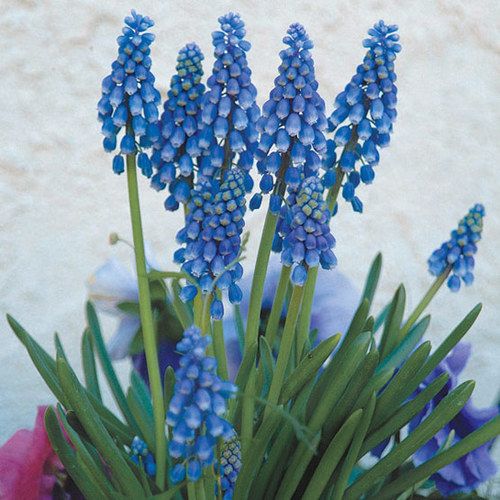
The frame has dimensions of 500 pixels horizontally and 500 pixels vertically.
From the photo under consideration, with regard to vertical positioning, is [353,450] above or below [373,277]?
below

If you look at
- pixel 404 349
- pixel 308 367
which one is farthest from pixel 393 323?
pixel 308 367

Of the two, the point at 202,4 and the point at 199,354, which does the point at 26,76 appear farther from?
the point at 199,354

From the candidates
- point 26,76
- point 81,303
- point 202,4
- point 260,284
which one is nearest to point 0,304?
point 81,303

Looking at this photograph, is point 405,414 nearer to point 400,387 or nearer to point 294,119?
point 400,387

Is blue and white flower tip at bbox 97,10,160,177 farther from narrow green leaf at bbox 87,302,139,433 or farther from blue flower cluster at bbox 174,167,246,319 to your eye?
narrow green leaf at bbox 87,302,139,433

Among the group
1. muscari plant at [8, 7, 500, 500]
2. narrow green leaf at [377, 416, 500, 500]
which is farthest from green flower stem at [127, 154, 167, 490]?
narrow green leaf at [377, 416, 500, 500]

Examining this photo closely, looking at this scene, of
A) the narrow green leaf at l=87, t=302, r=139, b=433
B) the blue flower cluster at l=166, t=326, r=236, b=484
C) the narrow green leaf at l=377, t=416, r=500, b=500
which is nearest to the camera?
the blue flower cluster at l=166, t=326, r=236, b=484
